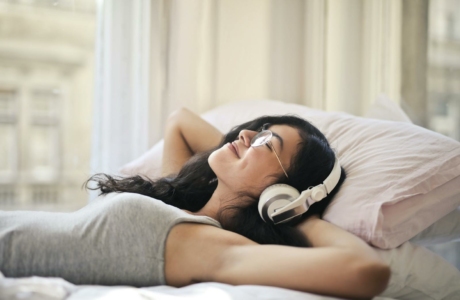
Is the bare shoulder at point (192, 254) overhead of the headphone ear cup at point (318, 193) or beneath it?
beneath

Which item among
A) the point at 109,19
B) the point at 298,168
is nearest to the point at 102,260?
the point at 298,168

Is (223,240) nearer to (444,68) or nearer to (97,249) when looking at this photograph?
(97,249)

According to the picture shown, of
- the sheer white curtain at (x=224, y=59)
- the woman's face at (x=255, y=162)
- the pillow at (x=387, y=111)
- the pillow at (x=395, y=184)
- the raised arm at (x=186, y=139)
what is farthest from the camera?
the sheer white curtain at (x=224, y=59)

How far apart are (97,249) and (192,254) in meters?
0.18

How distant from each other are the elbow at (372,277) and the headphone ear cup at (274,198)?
301 mm

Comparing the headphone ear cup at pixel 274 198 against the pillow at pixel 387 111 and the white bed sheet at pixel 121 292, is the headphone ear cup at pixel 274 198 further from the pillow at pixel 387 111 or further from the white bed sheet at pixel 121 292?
the pillow at pixel 387 111

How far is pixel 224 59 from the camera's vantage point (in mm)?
2307

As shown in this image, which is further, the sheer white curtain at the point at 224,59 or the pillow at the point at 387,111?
the sheer white curtain at the point at 224,59

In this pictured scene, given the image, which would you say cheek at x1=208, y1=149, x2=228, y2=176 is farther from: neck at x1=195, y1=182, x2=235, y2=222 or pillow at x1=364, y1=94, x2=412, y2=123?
pillow at x1=364, y1=94, x2=412, y2=123

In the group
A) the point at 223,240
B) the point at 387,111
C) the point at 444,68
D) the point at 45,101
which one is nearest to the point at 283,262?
the point at 223,240

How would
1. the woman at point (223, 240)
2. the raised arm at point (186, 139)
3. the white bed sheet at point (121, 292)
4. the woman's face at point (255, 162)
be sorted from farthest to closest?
the raised arm at point (186, 139)
the woman's face at point (255, 162)
the woman at point (223, 240)
the white bed sheet at point (121, 292)

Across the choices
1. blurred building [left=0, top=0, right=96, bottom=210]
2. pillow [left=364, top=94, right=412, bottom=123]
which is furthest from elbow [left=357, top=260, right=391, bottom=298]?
blurred building [left=0, top=0, right=96, bottom=210]

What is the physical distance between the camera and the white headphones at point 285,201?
3.57ft

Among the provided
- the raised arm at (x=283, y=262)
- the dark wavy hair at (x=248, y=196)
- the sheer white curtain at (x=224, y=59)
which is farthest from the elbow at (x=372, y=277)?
the sheer white curtain at (x=224, y=59)
